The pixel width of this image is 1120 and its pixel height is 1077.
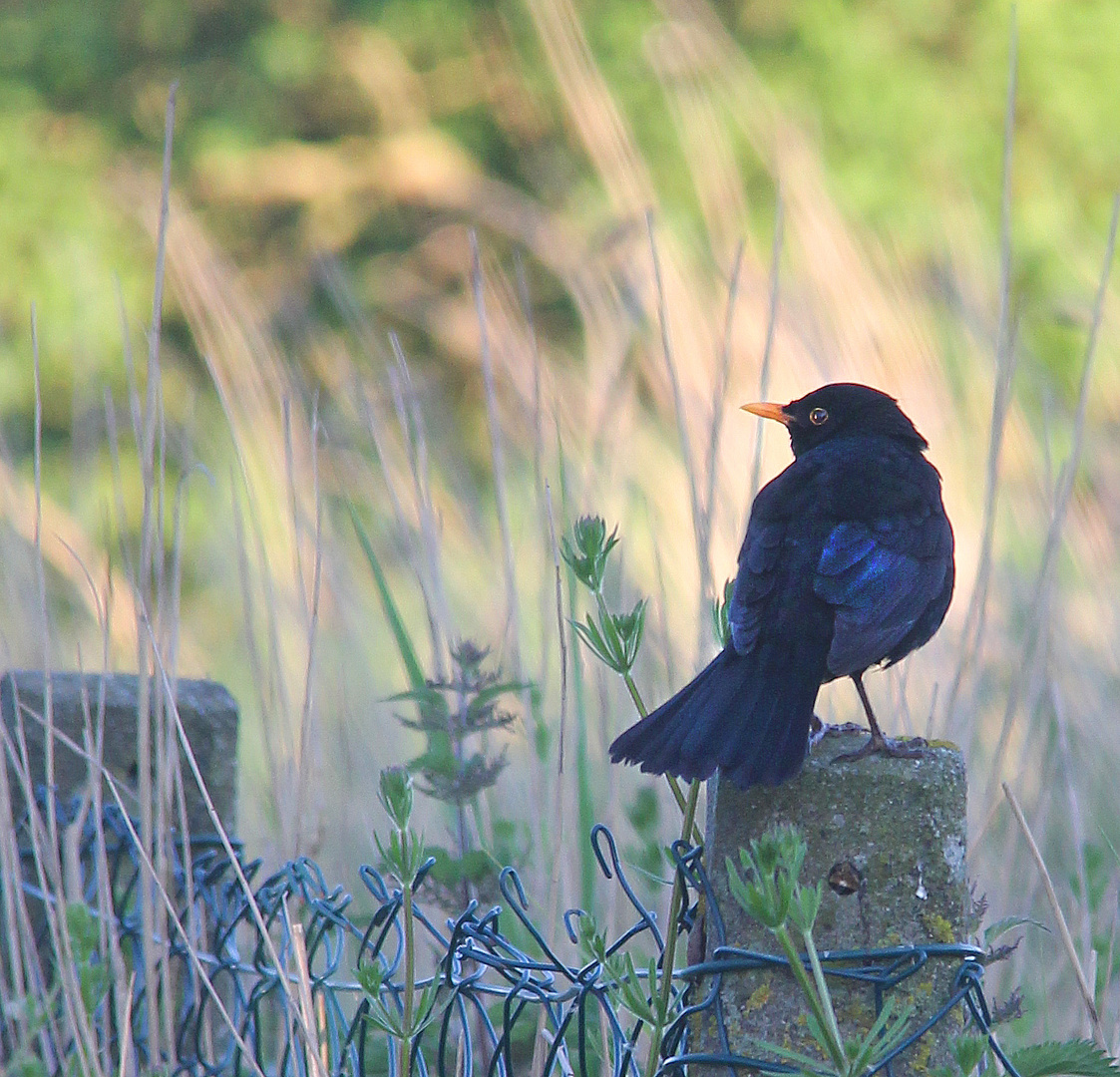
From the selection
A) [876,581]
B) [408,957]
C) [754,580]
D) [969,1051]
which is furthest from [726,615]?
[969,1051]

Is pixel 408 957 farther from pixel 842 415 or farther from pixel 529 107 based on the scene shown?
pixel 529 107

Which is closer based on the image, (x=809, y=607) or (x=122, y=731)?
(x=809, y=607)

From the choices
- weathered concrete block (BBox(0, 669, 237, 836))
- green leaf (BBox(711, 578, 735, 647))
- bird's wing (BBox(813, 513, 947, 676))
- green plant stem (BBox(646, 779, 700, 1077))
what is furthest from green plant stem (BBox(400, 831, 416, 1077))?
weathered concrete block (BBox(0, 669, 237, 836))

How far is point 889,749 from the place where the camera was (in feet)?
5.07

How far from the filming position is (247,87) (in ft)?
32.4

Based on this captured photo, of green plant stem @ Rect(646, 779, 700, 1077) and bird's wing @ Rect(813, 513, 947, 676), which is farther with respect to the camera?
bird's wing @ Rect(813, 513, 947, 676)

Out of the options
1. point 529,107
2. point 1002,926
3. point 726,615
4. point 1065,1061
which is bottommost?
point 1065,1061

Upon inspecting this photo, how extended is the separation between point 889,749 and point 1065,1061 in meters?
0.34

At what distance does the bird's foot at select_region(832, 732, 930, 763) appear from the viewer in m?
1.46

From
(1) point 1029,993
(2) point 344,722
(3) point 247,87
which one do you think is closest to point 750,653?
(1) point 1029,993

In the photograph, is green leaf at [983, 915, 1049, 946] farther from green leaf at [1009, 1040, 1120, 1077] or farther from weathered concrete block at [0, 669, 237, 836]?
weathered concrete block at [0, 669, 237, 836]

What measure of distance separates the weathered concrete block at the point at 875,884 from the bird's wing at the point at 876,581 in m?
0.50

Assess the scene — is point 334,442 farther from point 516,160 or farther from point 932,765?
point 516,160

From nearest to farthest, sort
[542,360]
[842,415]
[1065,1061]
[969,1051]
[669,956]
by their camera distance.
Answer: [969,1051]
[1065,1061]
[669,956]
[842,415]
[542,360]
